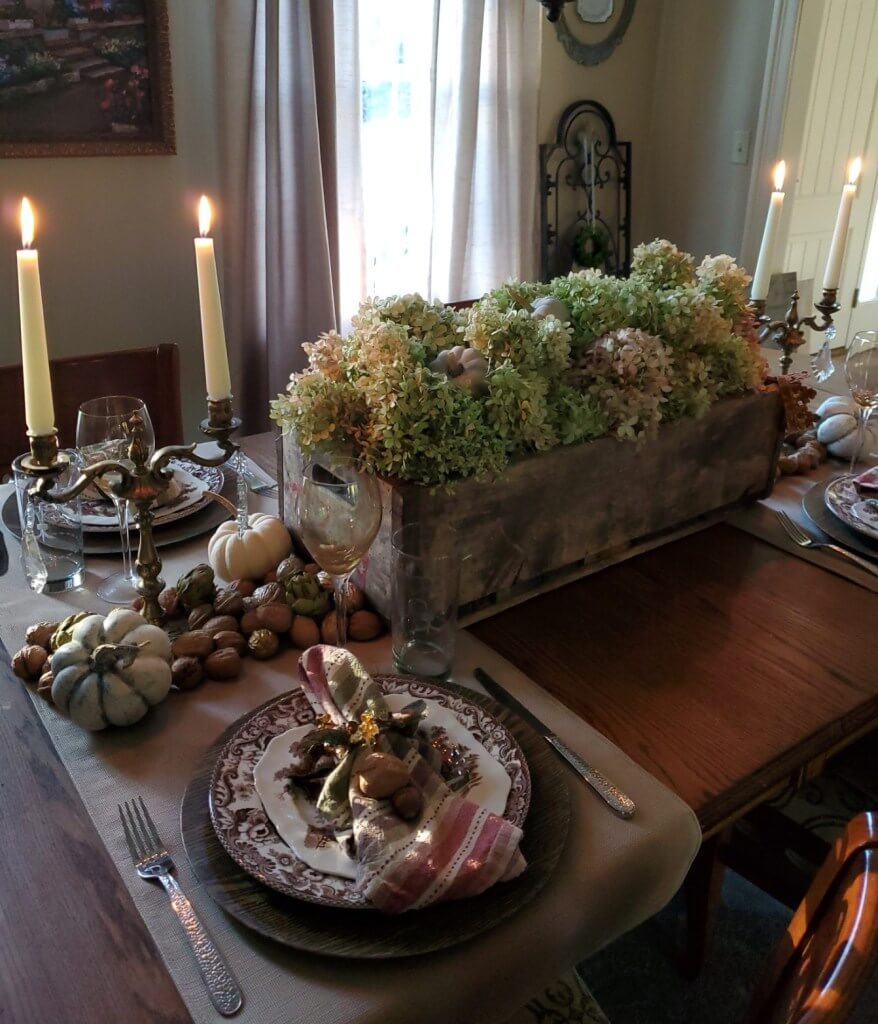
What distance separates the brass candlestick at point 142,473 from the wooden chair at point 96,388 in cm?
72

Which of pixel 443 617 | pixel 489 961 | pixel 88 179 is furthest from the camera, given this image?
pixel 88 179

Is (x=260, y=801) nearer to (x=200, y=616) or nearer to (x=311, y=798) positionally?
(x=311, y=798)

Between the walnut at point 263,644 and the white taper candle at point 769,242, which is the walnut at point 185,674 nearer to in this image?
the walnut at point 263,644

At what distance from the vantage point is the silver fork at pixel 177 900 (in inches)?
23.5

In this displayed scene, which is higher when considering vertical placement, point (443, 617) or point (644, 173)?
point (644, 173)

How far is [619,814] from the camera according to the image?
2.48 feet

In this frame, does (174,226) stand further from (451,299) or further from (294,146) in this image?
(451,299)

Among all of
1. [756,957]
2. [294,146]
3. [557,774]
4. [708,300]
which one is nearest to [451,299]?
[294,146]

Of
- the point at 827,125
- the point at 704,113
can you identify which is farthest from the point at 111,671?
the point at 827,125

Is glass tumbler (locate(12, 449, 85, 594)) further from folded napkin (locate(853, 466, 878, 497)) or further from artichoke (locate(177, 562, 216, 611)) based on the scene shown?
folded napkin (locate(853, 466, 878, 497))

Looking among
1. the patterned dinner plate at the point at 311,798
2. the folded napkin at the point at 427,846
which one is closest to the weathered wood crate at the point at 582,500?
the patterned dinner plate at the point at 311,798

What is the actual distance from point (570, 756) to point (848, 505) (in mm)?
690

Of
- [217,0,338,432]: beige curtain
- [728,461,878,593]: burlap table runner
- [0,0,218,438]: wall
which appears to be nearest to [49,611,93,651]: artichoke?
[728,461,878,593]: burlap table runner

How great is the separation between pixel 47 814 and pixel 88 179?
2061mm
